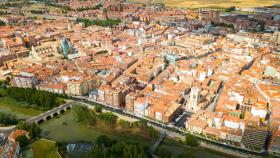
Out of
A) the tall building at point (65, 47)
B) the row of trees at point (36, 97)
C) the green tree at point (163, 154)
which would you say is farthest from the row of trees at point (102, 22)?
the green tree at point (163, 154)

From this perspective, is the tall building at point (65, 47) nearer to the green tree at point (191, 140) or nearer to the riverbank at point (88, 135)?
the riverbank at point (88, 135)

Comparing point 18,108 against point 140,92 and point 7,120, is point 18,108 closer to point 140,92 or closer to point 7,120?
point 7,120

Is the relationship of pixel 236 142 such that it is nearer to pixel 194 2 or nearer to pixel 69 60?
pixel 69 60

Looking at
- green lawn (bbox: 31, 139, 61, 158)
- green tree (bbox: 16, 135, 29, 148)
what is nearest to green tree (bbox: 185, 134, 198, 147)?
green lawn (bbox: 31, 139, 61, 158)

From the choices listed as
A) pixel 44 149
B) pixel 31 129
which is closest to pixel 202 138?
pixel 44 149

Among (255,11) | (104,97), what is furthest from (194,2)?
(104,97)

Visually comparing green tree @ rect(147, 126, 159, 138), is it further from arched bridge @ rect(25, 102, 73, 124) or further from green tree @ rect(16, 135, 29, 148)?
green tree @ rect(16, 135, 29, 148)
